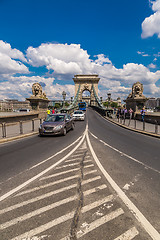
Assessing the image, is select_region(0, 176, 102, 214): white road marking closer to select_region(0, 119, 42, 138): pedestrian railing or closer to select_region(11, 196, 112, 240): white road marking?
select_region(11, 196, 112, 240): white road marking

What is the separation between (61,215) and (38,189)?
1056mm

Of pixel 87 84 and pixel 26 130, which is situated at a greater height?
pixel 87 84

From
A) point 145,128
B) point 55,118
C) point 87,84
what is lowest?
point 145,128

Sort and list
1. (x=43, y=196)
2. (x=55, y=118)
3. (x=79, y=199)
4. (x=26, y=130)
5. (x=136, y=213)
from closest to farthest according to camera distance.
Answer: (x=136, y=213) < (x=79, y=199) < (x=43, y=196) < (x=55, y=118) < (x=26, y=130)

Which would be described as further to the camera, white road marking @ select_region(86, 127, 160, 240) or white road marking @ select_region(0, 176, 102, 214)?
white road marking @ select_region(0, 176, 102, 214)

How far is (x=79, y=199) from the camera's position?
9.28 feet

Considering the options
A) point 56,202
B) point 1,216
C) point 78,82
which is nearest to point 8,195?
point 1,216

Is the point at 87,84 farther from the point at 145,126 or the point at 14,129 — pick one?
the point at 14,129

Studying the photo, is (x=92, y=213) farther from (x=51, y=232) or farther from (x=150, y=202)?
(x=150, y=202)

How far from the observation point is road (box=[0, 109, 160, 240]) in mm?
2086

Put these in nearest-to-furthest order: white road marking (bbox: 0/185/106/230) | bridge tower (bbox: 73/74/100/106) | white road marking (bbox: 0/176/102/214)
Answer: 1. white road marking (bbox: 0/185/106/230)
2. white road marking (bbox: 0/176/102/214)
3. bridge tower (bbox: 73/74/100/106)

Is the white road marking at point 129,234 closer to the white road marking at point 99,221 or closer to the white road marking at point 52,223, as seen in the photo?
the white road marking at point 99,221

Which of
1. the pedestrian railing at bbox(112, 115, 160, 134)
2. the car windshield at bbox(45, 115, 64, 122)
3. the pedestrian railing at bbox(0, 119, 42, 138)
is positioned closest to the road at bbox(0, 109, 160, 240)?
the pedestrian railing at bbox(0, 119, 42, 138)

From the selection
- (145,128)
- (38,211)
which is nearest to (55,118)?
(145,128)
